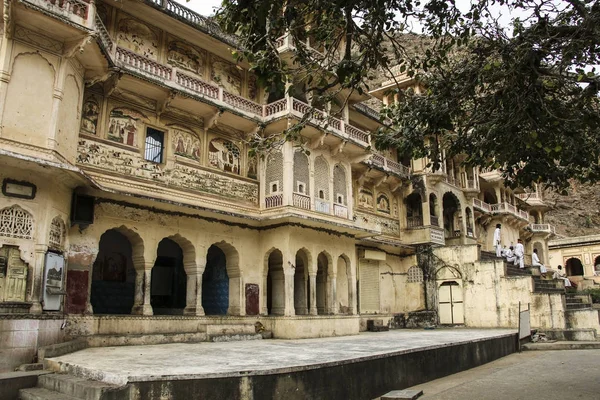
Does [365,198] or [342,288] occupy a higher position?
[365,198]

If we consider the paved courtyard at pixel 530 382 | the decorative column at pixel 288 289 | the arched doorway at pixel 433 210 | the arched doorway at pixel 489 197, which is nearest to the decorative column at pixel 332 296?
the decorative column at pixel 288 289

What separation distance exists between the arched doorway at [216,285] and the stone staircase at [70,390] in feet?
28.7

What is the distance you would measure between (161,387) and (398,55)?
5908 millimetres

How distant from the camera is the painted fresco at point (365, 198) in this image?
22.1 meters

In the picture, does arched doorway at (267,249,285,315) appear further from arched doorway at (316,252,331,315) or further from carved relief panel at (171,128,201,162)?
carved relief panel at (171,128,201,162)

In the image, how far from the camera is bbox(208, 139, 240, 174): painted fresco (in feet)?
52.1

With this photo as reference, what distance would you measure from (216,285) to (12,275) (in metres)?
7.91

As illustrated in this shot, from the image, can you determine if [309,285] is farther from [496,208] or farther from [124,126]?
[496,208]

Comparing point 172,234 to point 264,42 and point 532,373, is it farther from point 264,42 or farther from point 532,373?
point 532,373

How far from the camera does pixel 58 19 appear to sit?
10.3 meters

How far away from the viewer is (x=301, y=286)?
62.5ft

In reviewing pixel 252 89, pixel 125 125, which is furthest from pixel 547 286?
pixel 125 125

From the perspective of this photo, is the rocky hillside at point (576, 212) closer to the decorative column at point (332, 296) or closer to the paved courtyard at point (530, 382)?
the decorative column at point (332, 296)

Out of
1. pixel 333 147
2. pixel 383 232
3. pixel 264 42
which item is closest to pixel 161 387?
pixel 264 42
